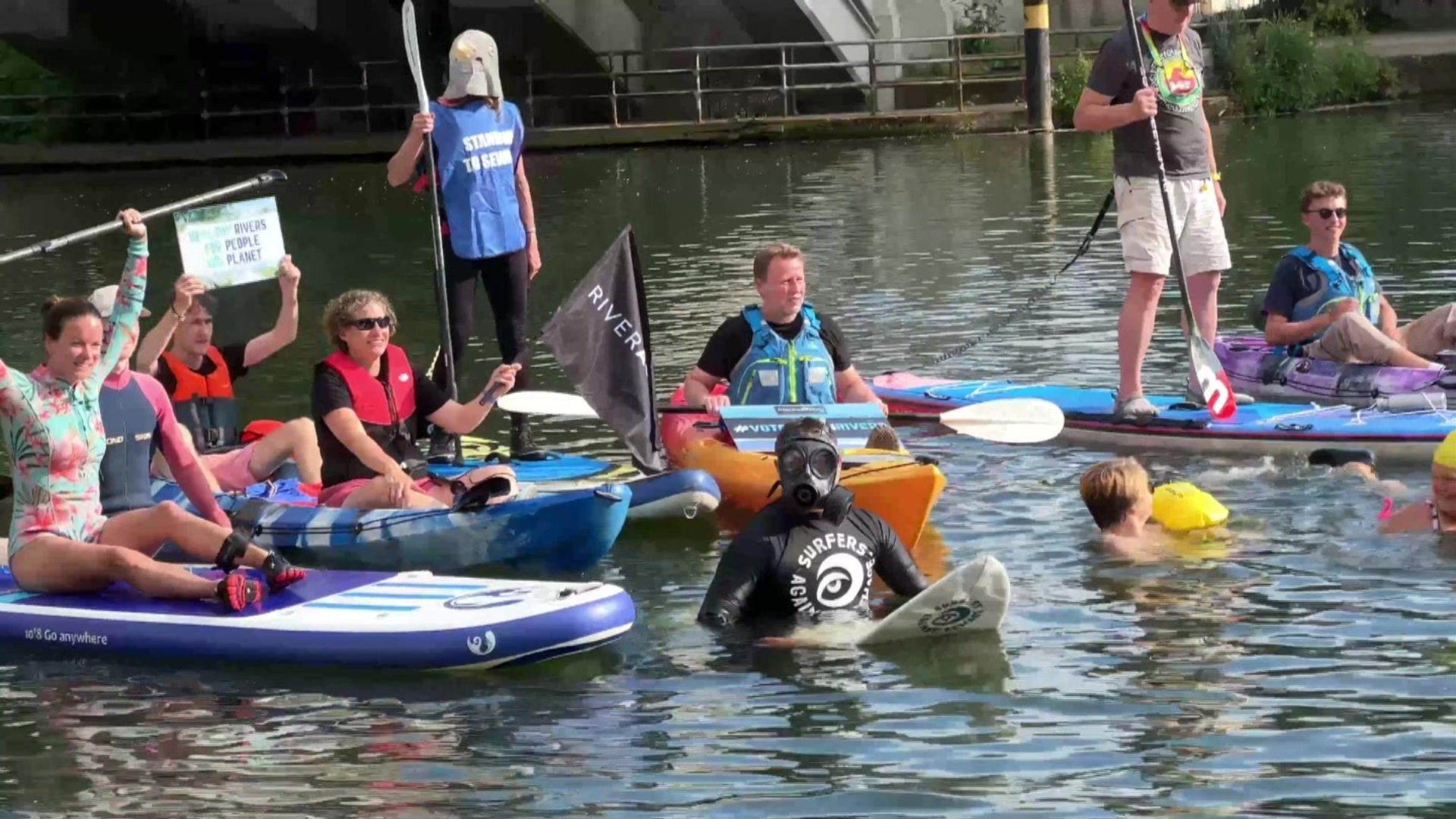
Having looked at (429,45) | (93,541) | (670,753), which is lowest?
(670,753)

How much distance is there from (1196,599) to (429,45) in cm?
2870

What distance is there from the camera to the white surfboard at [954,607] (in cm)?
714

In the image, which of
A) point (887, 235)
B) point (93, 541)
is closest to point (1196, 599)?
point (93, 541)

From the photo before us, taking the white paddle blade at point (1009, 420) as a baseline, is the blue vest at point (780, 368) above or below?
above

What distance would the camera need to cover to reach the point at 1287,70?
100ft

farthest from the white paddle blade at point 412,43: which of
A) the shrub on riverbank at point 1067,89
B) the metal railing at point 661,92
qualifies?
the shrub on riverbank at point 1067,89

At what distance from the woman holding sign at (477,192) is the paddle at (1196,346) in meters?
2.92

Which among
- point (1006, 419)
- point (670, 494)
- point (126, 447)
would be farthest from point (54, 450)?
point (1006, 419)

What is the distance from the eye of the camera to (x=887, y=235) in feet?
63.3

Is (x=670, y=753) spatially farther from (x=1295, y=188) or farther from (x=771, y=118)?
(x=771, y=118)

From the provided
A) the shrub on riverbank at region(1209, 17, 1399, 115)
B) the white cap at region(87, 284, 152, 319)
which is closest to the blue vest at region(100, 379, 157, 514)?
the white cap at region(87, 284, 152, 319)

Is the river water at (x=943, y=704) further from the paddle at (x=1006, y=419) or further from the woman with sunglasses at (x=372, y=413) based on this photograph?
the woman with sunglasses at (x=372, y=413)

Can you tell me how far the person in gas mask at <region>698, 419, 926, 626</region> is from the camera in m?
7.20

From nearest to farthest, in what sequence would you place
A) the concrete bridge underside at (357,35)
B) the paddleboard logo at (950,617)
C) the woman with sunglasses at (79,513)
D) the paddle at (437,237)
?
the paddleboard logo at (950,617) < the woman with sunglasses at (79,513) < the paddle at (437,237) < the concrete bridge underside at (357,35)
